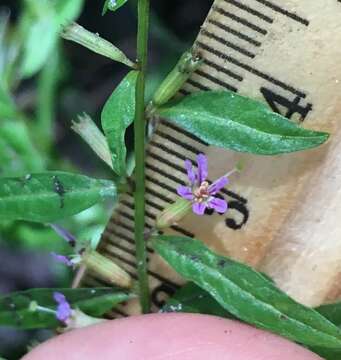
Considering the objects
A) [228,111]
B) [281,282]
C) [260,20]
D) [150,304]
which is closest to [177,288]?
[150,304]

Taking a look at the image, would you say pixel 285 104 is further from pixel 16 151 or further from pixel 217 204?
pixel 16 151

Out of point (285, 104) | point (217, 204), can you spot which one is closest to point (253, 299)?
point (217, 204)

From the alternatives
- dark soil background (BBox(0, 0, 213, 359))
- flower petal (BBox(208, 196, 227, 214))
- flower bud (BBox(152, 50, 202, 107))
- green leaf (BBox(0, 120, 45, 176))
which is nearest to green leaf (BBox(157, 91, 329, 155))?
flower bud (BBox(152, 50, 202, 107))

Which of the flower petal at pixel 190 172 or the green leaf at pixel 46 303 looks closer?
the flower petal at pixel 190 172

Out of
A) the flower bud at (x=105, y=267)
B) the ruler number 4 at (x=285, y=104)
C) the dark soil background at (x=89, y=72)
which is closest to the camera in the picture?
the ruler number 4 at (x=285, y=104)

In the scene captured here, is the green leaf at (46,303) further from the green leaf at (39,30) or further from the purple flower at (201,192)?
the green leaf at (39,30)

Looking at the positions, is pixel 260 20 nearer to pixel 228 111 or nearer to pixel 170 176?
pixel 228 111

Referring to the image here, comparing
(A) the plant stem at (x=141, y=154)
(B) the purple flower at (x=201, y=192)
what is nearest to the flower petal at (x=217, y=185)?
(B) the purple flower at (x=201, y=192)
